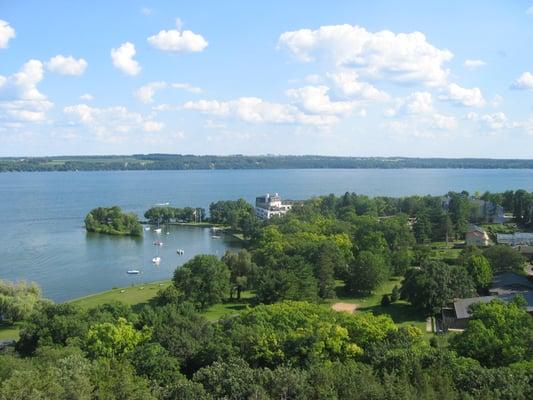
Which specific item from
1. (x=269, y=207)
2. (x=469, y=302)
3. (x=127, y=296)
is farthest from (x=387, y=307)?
(x=269, y=207)

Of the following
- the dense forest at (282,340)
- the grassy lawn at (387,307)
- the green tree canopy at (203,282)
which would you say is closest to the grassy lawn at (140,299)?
the dense forest at (282,340)

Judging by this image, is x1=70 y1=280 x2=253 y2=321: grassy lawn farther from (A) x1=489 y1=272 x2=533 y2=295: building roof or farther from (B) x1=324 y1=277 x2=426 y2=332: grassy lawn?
(A) x1=489 y1=272 x2=533 y2=295: building roof

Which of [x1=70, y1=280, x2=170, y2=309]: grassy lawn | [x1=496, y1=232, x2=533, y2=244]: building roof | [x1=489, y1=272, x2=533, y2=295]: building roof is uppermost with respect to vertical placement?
[x1=496, y1=232, x2=533, y2=244]: building roof

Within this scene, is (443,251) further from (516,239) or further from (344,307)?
(344,307)

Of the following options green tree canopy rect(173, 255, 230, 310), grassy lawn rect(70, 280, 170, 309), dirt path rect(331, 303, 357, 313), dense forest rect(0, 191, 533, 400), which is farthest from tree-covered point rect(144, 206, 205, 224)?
dirt path rect(331, 303, 357, 313)

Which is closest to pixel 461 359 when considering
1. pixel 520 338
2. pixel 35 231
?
pixel 520 338

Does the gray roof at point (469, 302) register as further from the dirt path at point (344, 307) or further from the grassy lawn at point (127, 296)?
the grassy lawn at point (127, 296)
